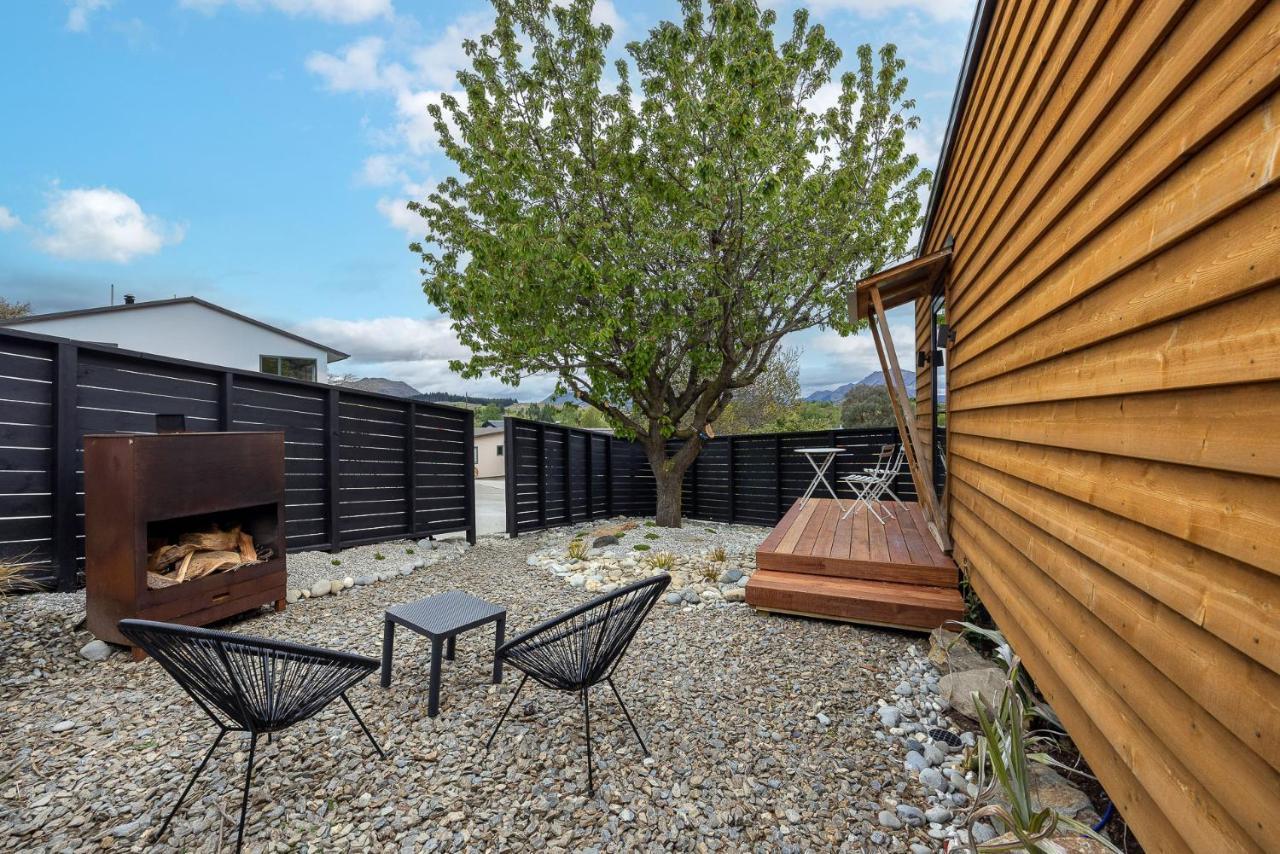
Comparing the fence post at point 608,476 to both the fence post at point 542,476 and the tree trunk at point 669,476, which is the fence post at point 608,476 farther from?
the fence post at point 542,476

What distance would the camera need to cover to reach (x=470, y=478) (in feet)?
24.0

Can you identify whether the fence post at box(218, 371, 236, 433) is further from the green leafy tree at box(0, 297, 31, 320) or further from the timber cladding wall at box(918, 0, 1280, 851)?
the green leafy tree at box(0, 297, 31, 320)

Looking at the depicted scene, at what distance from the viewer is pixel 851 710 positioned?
2.51m

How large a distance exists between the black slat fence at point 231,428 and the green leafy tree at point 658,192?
1.79 m

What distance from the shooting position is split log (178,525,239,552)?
329cm

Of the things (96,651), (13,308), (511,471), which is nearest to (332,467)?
(511,471)

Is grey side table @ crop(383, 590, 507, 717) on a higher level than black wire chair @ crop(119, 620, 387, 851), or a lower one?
lower

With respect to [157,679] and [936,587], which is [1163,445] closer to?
[936,587]

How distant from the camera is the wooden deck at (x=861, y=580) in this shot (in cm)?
336

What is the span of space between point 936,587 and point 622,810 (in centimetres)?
269

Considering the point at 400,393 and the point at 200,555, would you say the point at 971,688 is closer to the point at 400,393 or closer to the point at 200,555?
the point at 200,555

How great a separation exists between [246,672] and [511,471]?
224 inches

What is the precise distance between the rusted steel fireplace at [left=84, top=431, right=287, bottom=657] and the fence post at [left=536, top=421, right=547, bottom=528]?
445cm

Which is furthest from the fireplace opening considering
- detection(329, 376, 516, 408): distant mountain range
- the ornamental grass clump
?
the ornamental grass clump
